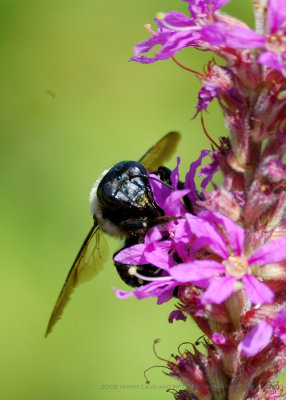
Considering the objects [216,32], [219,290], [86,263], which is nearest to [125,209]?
[86,263]

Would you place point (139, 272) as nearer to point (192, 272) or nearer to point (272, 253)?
point (192, 272)

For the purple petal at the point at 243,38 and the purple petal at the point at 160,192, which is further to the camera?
the purple petal at the point at 160,192

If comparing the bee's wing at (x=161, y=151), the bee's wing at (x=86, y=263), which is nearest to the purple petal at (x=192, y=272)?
the bee's wing at (x=86, y=263)

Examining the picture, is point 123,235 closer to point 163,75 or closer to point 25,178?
point 25,178

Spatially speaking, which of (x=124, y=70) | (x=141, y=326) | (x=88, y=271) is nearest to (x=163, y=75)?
(x=124, y=70)

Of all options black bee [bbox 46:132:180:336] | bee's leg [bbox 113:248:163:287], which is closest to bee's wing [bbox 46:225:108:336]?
black bee [bbox 46:132:180:336]

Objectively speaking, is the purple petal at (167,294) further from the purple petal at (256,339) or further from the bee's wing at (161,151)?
the bee's wing at (161,151)
